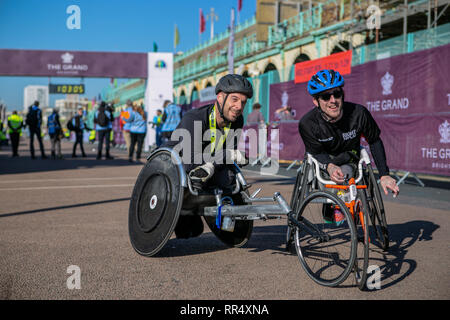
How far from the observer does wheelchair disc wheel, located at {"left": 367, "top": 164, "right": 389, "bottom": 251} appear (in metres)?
4.11

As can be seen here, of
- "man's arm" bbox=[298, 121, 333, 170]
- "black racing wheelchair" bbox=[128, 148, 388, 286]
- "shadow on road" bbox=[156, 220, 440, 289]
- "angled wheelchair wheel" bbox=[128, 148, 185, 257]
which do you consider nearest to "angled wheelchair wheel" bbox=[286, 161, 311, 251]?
"black racing wheelchair" bbox=[128, 148, 388, 286]

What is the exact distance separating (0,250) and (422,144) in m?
7.51

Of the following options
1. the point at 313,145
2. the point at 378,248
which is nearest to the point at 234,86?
the point at 313,145

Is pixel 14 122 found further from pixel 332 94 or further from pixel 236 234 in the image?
pixel 332 94

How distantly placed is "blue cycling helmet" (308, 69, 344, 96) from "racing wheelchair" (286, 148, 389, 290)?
0.56 metres

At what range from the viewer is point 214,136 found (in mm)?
4168

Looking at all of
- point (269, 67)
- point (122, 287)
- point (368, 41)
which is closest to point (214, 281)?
point (122, 287)

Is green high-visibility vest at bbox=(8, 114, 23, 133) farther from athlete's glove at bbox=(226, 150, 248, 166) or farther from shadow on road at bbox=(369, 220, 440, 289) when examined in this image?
athlete's glove at bbox=(226, 150, 248, 166)

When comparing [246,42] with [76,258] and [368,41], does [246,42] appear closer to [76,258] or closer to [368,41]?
[368,41]

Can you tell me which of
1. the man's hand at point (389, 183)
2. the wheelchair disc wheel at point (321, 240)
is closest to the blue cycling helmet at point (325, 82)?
the man's hand at point (389, 183)

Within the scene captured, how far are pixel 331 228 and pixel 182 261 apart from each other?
4.14 ft

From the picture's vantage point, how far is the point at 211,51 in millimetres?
55812

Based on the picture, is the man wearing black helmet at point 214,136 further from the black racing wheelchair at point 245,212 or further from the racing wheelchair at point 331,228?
the racing wheelchair at point 331,228

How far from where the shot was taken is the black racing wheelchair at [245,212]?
3549mm
